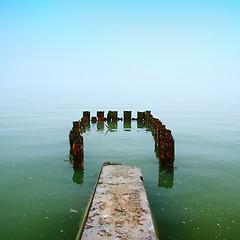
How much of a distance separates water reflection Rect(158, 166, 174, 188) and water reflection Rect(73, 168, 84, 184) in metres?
2.39

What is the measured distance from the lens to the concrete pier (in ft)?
13.0

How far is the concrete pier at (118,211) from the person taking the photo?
13.0ft

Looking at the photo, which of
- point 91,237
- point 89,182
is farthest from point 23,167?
point 91,237

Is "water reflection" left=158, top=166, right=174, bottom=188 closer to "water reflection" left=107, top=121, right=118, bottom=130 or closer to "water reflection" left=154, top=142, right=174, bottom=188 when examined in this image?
"water reflection" left=154, top=142, right=174, bottom=188

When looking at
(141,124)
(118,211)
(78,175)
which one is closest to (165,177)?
(78,175)

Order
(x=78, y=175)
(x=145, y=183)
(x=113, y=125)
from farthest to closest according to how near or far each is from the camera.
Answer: (x=113, y=125)
(x=78, y=175)
(x=145, y=183)

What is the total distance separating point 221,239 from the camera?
4699mm

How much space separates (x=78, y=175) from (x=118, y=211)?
12.1ft

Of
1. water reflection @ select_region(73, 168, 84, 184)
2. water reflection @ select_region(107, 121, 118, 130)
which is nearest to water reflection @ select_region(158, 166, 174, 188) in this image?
water reflection @ select_region(73, 168, 84, 184)

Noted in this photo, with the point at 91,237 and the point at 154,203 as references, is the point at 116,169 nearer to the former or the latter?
the point at 154,203

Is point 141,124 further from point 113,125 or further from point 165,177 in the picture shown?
point 165,177

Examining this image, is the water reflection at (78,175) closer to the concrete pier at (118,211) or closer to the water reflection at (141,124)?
the concrete pier at (118,211)

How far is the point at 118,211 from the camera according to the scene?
4590 millimetres

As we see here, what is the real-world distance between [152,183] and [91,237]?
12.6ft
